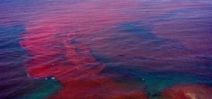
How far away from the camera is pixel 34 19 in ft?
42.4

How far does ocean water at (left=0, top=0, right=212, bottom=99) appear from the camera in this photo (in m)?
6.46

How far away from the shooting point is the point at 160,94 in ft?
20.0

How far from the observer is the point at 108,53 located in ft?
28.0

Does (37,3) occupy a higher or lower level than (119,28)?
higher

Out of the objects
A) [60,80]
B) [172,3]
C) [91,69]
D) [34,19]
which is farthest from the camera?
[172,3]

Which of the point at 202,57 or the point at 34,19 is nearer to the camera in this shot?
the point at 202,57

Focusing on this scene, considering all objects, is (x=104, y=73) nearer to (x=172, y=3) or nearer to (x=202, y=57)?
(x=202, y=57)

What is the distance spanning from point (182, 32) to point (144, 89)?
5.05 metres

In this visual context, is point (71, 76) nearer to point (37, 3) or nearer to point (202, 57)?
point (202, 57)

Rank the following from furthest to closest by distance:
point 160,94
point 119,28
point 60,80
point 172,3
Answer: point 172,3, point 119,28, point 60,80, point 160,94

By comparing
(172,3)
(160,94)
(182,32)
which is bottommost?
(160,94)

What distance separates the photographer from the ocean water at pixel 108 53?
646 centimetres

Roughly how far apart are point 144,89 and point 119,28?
5.16 metres

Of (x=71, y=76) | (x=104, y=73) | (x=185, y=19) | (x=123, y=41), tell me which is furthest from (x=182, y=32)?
(x=71, y=76)
